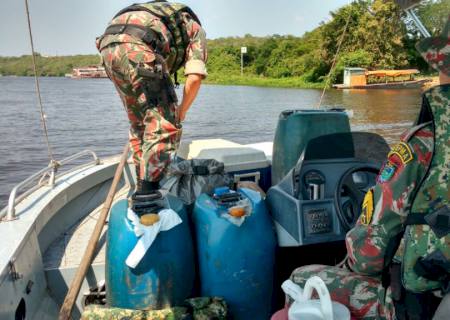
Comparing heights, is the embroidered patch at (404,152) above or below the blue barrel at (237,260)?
above

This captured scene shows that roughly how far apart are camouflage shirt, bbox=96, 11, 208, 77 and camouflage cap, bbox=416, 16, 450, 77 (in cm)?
158

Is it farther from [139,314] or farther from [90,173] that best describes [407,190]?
[90,173]

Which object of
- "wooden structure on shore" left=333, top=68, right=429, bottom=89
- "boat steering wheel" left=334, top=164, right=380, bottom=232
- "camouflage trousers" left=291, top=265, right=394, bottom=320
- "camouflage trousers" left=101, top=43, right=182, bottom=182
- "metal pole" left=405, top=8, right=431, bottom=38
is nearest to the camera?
"camouflage trousers" left=291, top=265, right=394, bottom=320

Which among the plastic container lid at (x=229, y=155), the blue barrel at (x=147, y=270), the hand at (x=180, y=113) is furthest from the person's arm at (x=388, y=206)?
the plastic container lid at (x=229, y=155)

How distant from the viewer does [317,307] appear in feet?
4.91

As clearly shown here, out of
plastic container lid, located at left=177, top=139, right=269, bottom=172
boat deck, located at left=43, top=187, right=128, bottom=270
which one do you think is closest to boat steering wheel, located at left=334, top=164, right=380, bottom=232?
plastic container lid, located at left=177, top=139, right=269, bottom=172

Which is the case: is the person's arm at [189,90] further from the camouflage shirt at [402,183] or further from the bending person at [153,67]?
the camouflage shirt at [402,183]

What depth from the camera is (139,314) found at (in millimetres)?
2031

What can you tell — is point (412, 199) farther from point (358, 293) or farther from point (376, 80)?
point (376, 80)

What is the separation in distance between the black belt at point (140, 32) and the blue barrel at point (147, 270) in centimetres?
105

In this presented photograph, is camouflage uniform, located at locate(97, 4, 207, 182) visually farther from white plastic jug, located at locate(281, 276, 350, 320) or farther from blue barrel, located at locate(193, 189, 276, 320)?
white plastic jug, located at locate(281, 276, 350, 320)

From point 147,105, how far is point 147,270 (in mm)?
1047

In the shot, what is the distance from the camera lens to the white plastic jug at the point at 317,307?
1458 millimetres

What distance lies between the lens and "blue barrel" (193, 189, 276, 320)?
219 cm
